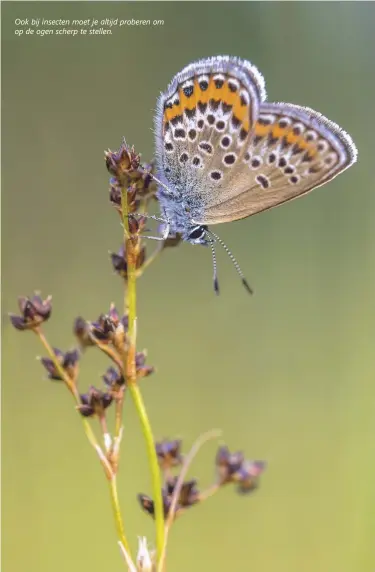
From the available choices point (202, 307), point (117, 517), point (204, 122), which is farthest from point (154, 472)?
point (202, 307)

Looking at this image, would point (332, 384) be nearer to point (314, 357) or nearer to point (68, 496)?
point (314, 357)

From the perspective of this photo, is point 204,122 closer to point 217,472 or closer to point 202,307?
point 217,472

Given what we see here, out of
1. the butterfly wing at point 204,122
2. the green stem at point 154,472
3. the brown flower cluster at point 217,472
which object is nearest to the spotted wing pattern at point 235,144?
the butterfly wing at point 204,122

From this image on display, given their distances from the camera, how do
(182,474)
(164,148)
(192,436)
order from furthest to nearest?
1. (192,436)
2. (164,148)
3. (182,474)

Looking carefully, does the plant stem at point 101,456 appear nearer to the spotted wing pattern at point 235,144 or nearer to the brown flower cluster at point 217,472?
the brown flower cluster at point 217,472

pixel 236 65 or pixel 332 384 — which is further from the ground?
pixel 236 65

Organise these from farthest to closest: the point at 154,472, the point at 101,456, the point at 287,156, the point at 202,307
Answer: the point at 202,307, the point at 287,156, the point at 101,456, the point at 154,472

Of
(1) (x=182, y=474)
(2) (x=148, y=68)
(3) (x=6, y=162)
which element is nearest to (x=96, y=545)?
(1) (x=182, y=474)

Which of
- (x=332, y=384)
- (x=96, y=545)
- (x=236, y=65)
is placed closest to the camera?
(x=236, y=65)
